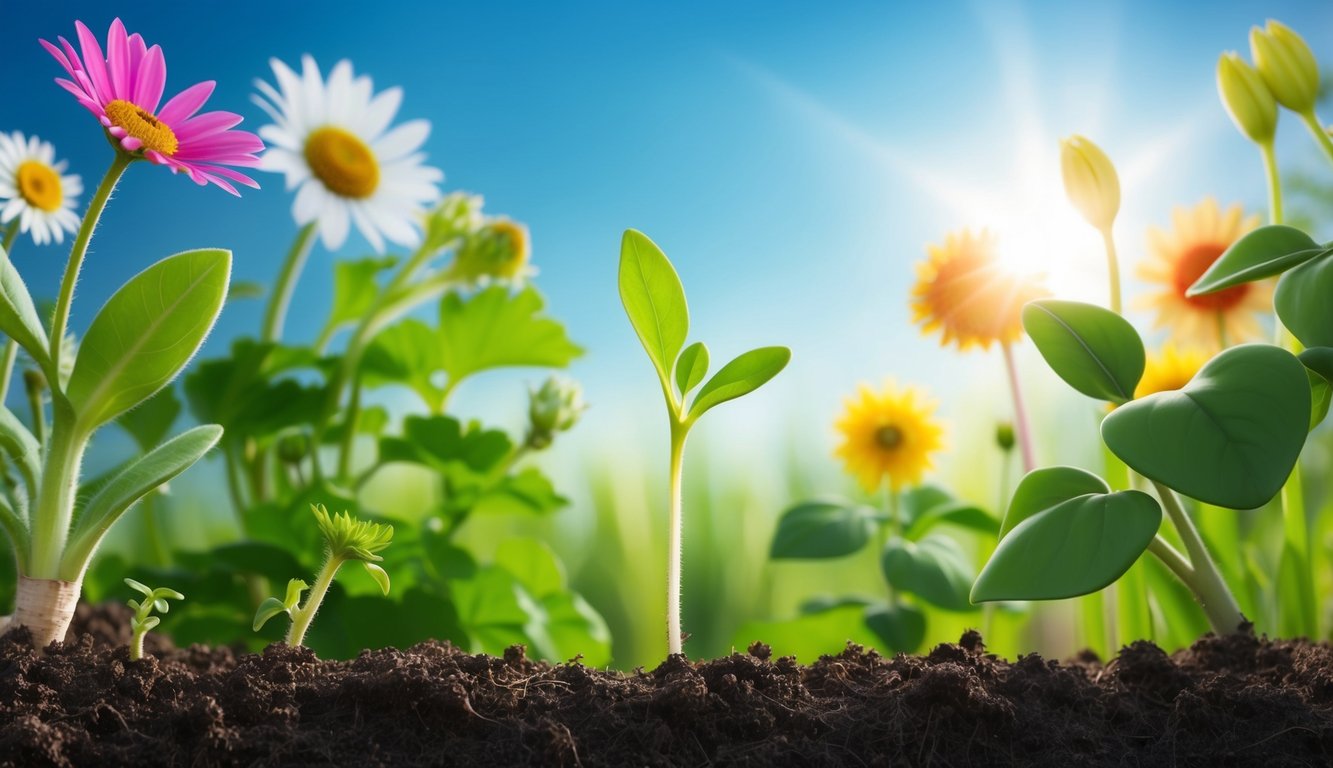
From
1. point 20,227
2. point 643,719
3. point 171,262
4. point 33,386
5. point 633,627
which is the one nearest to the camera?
point 643,719

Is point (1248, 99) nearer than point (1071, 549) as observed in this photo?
No

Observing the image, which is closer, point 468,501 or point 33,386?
point 33,386

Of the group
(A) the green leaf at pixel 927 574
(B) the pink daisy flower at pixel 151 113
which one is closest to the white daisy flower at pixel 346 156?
(B) the pink daisy flower at pixel 151 113

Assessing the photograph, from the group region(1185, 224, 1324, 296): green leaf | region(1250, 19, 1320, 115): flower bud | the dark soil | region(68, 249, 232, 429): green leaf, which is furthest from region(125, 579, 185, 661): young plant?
region(1250, 19, 1320, 115): flower bud

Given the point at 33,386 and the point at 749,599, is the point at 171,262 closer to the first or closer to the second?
the point at 33,386

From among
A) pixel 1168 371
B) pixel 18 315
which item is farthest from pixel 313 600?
pixel 1168 371

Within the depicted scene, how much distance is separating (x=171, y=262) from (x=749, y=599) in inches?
52.9

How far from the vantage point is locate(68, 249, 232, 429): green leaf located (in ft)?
2.44

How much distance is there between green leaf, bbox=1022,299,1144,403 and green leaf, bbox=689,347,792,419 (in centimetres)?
21

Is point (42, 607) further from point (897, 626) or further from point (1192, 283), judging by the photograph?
point (1192, 283)

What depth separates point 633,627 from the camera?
182 centimetres

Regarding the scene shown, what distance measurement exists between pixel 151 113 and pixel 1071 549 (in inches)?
30.0

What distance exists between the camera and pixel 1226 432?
1.99 ft

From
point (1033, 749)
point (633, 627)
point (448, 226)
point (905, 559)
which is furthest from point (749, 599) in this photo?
point (1033, 749)
